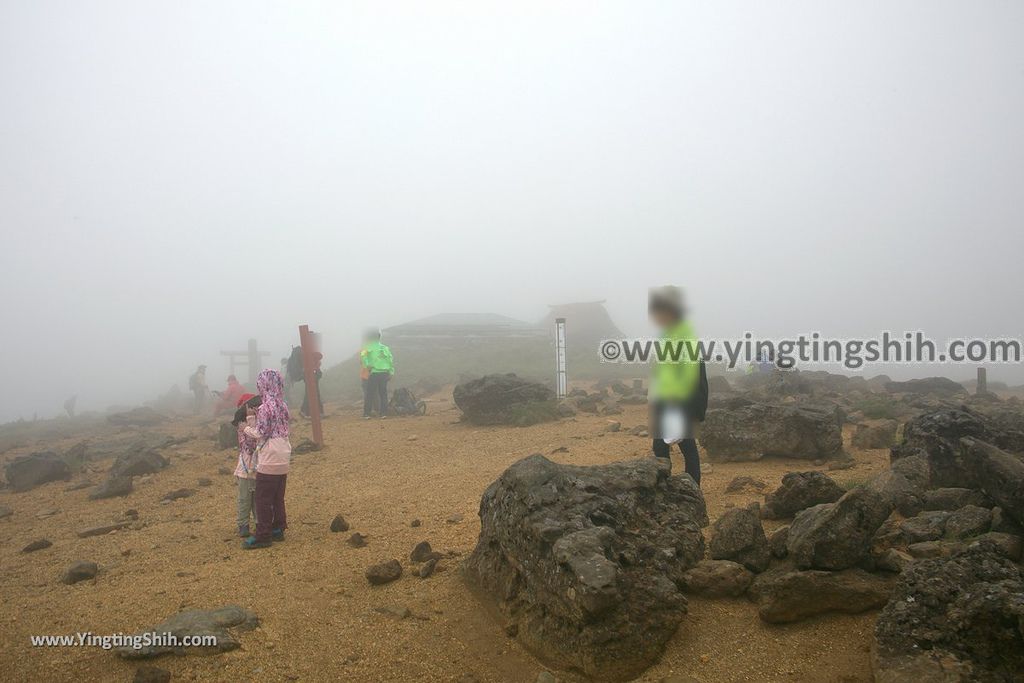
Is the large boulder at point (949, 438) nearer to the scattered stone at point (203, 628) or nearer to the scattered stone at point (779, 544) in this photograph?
the scattered stone at point (779, 544)

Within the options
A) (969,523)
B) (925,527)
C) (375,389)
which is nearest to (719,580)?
(925,527)

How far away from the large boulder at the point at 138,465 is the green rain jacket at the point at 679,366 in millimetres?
8763

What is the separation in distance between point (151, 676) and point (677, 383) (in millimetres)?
4597

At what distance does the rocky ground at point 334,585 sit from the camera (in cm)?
378

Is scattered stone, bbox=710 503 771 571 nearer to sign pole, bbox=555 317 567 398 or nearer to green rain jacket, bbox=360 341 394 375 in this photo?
green rain jacket, bbox=360 341 394 375

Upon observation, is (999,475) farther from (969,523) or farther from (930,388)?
(930,388)

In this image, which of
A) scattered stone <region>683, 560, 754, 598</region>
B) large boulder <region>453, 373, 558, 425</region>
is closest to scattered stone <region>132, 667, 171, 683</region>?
scattered stone <region>683, 560, 754, 598</region>

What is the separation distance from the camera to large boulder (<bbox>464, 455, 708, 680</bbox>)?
3619mm

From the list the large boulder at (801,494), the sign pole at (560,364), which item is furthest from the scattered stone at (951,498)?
the sign pole at (560,364)

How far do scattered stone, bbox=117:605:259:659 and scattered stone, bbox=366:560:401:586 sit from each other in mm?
917

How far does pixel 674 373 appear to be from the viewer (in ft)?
19.7

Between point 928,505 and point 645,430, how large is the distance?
19.2ft

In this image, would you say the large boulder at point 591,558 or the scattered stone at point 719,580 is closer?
the large boulder at point 591,558

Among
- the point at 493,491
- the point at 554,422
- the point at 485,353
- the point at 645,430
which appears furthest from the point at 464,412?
the point at 485,353
